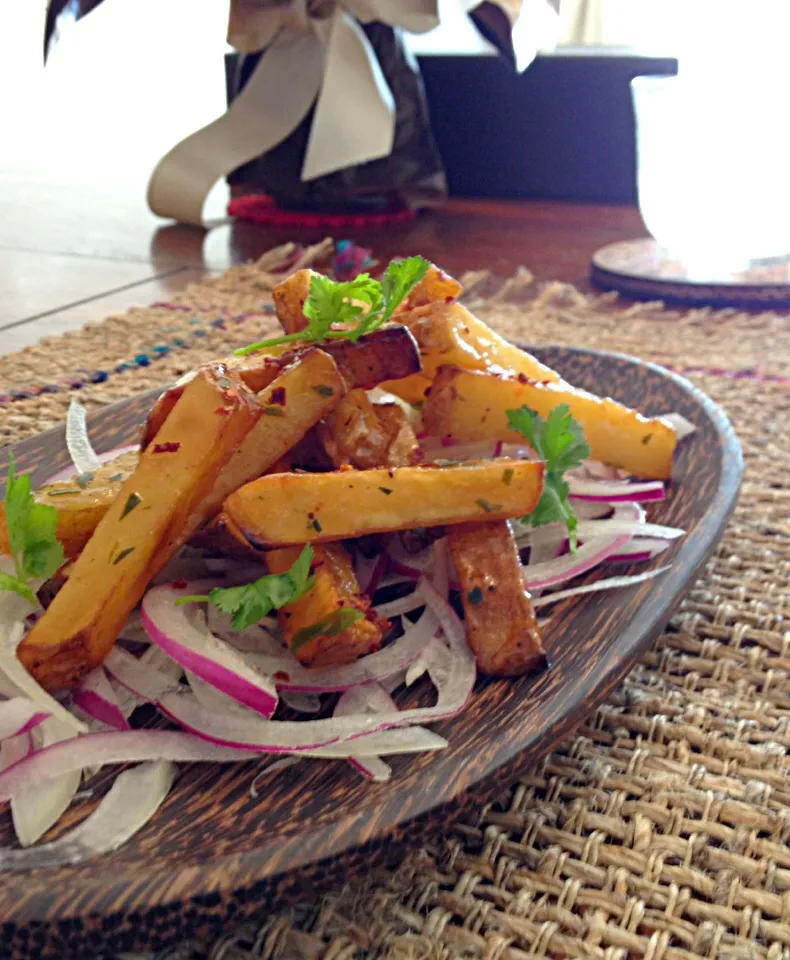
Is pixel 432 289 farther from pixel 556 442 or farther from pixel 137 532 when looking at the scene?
pixel 137 532

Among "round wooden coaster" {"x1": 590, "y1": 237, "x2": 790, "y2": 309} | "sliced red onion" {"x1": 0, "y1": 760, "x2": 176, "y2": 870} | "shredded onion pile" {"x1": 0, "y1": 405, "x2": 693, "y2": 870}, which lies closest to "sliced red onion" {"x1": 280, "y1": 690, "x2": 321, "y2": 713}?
"shredded onion pile" {"x1": 0, "y1": 405, "x2": 693, "y2": 870}

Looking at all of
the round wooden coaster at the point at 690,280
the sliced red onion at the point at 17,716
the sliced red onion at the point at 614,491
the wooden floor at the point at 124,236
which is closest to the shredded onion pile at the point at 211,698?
the sliced red onion at the point at 17,716

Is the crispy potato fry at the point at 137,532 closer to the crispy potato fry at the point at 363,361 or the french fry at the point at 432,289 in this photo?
the crispy potato fry at the point at 363,361

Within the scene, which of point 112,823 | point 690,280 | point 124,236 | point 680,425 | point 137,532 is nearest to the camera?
point 112,823

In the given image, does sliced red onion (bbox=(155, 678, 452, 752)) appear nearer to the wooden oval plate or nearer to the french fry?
the wooden oval plate

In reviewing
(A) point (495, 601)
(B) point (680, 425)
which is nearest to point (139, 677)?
(A) point (495, 601)

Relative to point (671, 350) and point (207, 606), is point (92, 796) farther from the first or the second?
point (671, 350)
